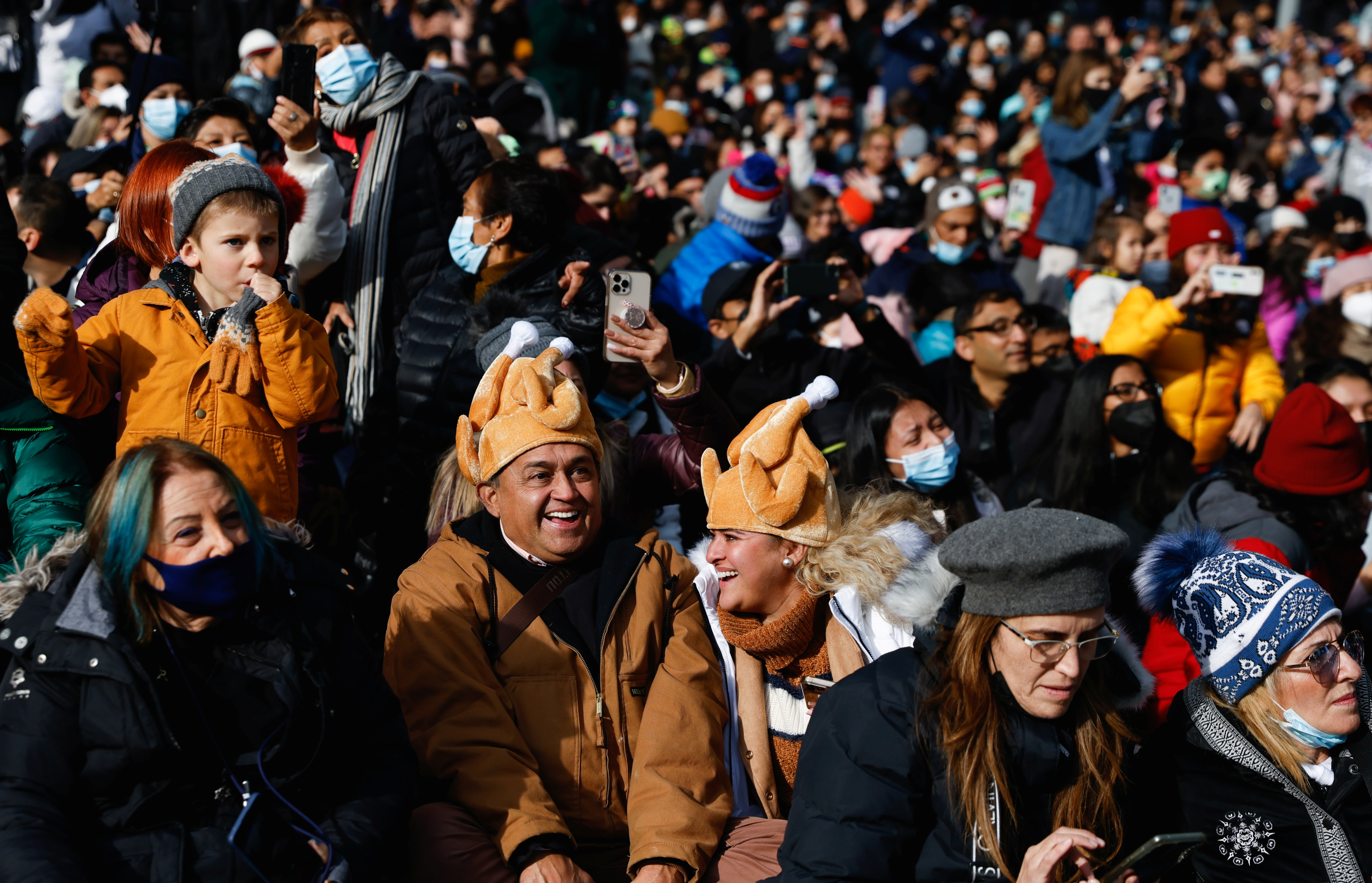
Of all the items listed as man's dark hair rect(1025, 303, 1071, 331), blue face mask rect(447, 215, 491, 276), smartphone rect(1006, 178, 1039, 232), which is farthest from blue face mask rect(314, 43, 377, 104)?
smartphone rect(1006, 178, 1039, 232)

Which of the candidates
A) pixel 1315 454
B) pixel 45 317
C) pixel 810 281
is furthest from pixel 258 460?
pixel 1315 454

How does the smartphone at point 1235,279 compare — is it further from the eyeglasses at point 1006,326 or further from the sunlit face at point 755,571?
the sunlit face at point 755,571

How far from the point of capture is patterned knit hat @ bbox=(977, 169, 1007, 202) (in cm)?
961

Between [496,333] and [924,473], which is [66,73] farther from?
[924,473]

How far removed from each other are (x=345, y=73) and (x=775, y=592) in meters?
3.08

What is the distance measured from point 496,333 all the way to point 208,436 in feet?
3.49

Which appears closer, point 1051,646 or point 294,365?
point 1051,646

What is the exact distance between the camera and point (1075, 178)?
878cm

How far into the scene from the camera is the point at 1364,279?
737cm

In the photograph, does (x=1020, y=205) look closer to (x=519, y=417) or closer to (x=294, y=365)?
(x=519, y=417)

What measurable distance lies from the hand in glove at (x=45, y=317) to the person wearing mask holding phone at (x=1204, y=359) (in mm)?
4534

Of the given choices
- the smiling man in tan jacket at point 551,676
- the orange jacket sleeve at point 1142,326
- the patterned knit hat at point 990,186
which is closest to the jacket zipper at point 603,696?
the smiling man in tan jacket at point 551,676

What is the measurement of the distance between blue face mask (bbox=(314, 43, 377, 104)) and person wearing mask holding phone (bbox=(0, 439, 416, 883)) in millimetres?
2916

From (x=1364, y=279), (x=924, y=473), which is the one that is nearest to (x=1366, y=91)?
(x=1364, y=279)
